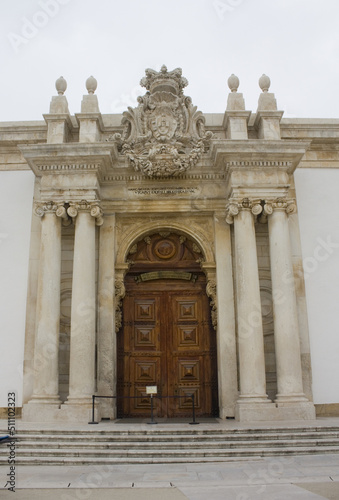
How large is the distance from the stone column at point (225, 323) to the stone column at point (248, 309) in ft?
1.91

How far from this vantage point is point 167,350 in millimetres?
12266

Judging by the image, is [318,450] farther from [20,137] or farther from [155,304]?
[20,137]

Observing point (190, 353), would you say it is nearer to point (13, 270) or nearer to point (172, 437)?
point (172, 437)

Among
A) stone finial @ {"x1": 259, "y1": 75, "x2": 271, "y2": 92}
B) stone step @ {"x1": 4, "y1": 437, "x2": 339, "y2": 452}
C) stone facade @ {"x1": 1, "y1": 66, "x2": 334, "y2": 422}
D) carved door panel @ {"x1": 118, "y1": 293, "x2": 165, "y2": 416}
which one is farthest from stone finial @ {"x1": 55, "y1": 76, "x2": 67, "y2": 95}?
stone step @ {"x1": 4, "y1": 437, "x2": 339, "y2": 452}

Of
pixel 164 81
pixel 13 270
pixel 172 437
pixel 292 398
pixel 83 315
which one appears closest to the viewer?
pixel 172 437

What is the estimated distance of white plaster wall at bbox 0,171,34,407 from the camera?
38.2ft

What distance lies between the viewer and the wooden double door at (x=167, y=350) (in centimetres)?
1202

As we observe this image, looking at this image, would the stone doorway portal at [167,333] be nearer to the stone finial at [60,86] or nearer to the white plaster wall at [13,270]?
the white plaster wall at [13,270]

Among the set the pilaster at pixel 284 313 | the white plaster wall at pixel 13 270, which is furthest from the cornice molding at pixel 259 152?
the white plaster wall at pixel 13 270

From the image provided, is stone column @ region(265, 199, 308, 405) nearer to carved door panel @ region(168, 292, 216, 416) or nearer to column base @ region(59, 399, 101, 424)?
carved door panel @ region(168, 292, 216, 416)

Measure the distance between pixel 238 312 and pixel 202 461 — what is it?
4008 mm

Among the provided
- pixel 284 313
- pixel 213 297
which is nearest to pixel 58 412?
pixel 213 297

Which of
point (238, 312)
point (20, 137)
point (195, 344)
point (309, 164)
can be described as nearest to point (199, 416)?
point (195, 344)

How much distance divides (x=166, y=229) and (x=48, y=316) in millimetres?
3524
